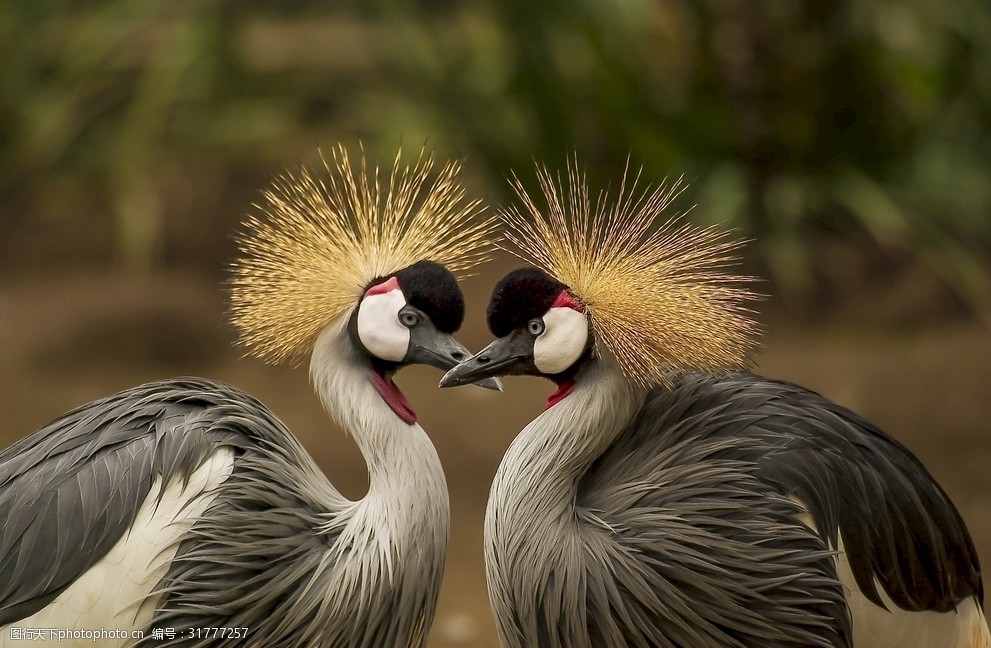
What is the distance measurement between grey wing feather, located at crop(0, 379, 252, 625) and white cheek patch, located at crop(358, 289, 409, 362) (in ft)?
0.82

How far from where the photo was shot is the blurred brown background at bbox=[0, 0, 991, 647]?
3.75 m

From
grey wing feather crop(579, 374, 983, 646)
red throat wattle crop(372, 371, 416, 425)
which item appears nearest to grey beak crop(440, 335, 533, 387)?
red throat wattle crop(372, 371, 416, 425)

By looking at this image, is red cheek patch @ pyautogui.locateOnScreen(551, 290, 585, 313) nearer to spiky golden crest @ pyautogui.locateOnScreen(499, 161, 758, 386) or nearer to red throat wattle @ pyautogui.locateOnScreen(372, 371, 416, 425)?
spiky golden crest @ pyautogui.locateOnScreen(499, 161, 758, 386)

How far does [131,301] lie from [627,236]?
8.83 feet

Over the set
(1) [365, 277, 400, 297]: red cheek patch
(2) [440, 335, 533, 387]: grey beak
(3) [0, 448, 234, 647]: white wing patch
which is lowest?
(3) [0, 448, 234, 647]: white wing patch

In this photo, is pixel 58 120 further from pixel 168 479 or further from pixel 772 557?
pixel 772 557

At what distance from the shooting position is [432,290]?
1794 mm

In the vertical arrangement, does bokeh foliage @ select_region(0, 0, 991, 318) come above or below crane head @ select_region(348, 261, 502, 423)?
above

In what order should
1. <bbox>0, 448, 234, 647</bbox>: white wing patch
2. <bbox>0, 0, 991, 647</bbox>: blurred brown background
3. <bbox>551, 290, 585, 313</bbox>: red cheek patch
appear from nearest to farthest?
<bbox>0, 448, 234, 647</bbox>: white wing patch < <bbox>551, 290, 585, 313</bbox>: red cheek patch < <bbox>0, 0, 991, 647</bbox>: blurred brown background

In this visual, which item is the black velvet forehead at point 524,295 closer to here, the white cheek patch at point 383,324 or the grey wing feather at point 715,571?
the white cheek patch at point 383,324

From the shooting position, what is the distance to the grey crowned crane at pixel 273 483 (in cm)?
168

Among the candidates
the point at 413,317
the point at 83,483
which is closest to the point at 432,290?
the point at 413,317

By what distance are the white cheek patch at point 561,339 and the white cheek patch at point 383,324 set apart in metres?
0.20

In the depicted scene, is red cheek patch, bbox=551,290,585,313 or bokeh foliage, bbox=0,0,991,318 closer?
red cheek patch, bbox=551,290,585,313
